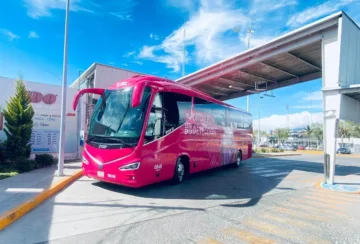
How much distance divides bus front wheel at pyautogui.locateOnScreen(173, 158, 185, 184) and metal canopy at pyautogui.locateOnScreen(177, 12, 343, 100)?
22.6 ft

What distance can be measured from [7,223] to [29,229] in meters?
0.51

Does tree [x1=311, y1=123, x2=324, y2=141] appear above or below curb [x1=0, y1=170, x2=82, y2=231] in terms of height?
above

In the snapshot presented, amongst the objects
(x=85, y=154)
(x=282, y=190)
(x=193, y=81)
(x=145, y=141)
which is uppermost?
(x=193, y=81)

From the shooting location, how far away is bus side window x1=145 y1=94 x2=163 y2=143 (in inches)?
276

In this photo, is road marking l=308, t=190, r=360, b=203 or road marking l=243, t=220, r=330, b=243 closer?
road marking l=243, t=220, r=330, b=243

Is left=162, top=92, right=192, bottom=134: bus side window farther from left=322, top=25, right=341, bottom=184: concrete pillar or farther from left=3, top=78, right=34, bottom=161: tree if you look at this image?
left=3, top=78, right=34, bottom=161: tree

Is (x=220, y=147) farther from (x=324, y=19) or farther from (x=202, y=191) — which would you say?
(x=324, y=19)

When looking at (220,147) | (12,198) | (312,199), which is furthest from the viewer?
(220,147)

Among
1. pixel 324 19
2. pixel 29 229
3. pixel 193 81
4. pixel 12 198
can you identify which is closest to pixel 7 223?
pixel 29 229

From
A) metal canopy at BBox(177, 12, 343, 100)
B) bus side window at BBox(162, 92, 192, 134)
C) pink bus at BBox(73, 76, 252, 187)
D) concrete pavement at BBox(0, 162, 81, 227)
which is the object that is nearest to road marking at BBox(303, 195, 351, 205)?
pink bus at BBox(73, 76, 252, 187)

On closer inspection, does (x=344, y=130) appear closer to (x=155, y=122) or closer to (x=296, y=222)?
(x=296, y=222)

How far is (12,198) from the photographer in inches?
229

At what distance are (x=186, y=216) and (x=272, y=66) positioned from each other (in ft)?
35.7

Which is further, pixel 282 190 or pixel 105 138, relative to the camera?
pixel 282 190
